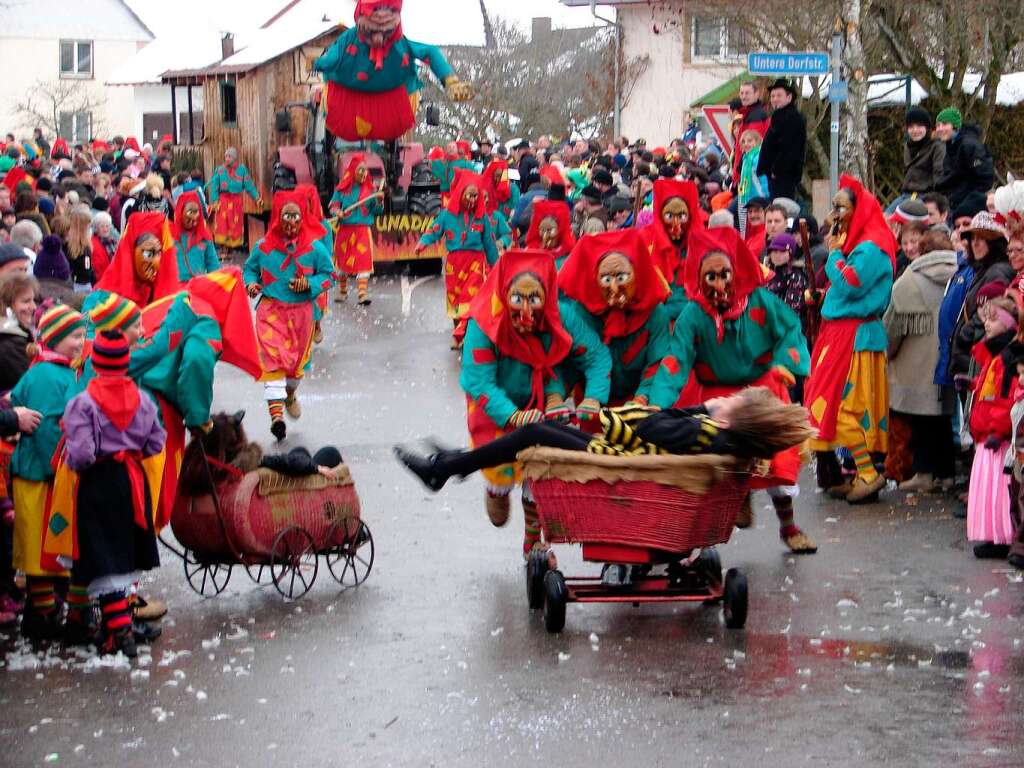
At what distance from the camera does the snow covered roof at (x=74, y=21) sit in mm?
80500

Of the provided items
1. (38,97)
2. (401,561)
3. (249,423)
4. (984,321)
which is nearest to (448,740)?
(401,561)

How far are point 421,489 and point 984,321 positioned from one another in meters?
3.88

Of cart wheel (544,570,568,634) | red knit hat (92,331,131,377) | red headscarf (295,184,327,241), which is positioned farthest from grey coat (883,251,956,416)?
red headscarf (295,184,327,241)

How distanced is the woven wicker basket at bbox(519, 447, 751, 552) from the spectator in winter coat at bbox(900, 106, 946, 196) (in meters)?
8.68

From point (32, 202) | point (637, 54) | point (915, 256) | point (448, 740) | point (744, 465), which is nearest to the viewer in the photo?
point (448, 740)

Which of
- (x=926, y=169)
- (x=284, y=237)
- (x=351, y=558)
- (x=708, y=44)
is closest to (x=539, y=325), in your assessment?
(x=351, y=558)

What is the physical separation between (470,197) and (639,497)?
39.3ft

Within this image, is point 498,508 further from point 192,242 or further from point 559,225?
point 192,242

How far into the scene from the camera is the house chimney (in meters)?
55.4

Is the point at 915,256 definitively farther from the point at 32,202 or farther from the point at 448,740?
the point at 32,202

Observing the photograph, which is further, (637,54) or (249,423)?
(637,54)

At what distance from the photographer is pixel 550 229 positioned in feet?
43.8

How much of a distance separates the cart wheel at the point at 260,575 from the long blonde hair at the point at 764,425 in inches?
104

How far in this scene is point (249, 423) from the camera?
590 inches
